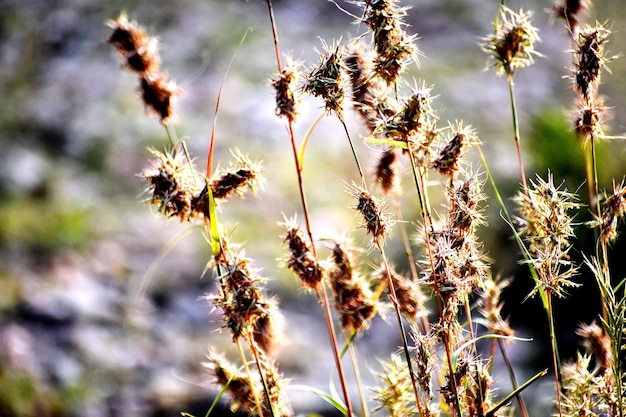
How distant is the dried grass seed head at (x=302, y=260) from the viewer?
2.79 feet

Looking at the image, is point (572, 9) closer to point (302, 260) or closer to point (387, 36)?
point (387, 36)

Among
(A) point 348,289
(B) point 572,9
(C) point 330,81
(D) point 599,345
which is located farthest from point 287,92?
(D) point 599,345

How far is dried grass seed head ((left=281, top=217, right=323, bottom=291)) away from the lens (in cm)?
85

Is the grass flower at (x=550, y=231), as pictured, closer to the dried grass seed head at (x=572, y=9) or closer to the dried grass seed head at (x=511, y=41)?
the dried grass seed head at (x=511, y=41)

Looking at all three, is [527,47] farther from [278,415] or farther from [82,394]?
[82,394]

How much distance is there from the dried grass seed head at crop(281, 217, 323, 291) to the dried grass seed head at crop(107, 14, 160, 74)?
32 cm

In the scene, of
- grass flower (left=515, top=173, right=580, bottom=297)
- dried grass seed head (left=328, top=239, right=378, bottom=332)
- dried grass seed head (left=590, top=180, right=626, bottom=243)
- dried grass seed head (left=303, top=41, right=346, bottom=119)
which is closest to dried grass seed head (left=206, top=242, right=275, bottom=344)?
dried grass seed head (left=328, top=239, right=378, bottom=332)

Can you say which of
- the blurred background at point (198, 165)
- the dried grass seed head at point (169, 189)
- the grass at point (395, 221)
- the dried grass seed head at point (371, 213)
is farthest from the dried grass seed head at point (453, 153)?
the blurred background at point (198, 165)

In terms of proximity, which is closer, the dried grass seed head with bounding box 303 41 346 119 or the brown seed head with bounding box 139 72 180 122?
the dried grass seed head with bounding box 303 41 346 119

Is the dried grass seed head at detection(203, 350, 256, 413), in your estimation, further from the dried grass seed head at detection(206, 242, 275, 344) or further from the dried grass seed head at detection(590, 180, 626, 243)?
the dried grass seed head at detection(590, 180, 626, 243)

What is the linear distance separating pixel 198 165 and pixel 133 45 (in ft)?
7.07

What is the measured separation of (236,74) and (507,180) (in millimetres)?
1701

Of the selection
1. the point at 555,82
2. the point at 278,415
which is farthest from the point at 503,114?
the point at 278,415

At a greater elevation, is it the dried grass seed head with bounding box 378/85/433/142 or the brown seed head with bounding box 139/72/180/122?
the brown seed head with bounding box 139/72/180/122
